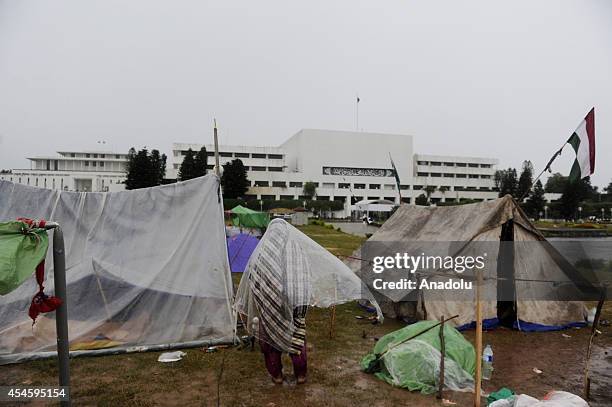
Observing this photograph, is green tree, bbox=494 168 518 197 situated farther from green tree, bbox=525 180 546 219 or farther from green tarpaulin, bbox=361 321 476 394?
green tarpaulin, bbox=361 321 476 394

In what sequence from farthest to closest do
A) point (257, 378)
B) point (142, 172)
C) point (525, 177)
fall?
point (525, 177)
point (142, 172)
point (257, 378)

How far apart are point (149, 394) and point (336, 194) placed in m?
57.6

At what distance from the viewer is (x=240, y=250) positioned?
11.2m

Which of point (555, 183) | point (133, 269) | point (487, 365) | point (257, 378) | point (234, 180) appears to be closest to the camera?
point (257, 378)

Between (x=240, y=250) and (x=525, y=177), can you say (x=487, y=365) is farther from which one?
(x=525, y=177)

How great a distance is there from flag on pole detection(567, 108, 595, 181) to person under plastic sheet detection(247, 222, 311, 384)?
440 centimetres

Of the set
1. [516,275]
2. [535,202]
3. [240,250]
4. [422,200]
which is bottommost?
[240,250]

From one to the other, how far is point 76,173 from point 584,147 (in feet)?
227

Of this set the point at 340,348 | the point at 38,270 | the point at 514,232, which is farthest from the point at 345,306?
the point at 38,270

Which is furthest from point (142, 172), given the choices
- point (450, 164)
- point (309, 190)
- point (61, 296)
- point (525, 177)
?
point (450, 164)

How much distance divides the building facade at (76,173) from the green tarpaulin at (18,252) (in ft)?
176

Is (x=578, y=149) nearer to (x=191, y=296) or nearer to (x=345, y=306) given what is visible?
(x=345, y=306)

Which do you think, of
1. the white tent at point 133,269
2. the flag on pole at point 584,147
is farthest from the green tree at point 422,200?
the white tent at point 133,269

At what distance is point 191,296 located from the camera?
5.34 m
